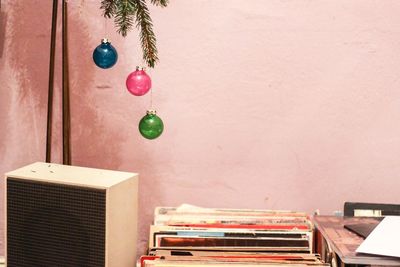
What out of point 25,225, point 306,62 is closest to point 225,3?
point 306,62

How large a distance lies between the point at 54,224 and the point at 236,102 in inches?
21.8

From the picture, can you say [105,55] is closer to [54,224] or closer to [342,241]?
[54,224]

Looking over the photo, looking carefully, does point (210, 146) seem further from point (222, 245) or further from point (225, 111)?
point (222, 245)

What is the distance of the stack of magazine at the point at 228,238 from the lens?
1.23 meters

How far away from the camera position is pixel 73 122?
4.96 ft

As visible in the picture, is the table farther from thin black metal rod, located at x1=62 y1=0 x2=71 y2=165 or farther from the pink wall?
thin black metal rod, located at x1=62 y1=0 x2=71 y2=165

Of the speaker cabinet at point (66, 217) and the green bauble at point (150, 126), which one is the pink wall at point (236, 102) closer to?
the green bauble at point (150, 126)

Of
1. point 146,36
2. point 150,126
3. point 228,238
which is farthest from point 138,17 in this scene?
point 228,238

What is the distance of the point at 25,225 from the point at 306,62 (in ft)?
2.42

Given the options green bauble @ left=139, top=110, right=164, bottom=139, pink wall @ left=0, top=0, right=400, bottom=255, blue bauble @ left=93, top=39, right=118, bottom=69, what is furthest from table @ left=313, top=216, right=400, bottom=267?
blue bauble @ left=93, top=39, right=118, bottom=69

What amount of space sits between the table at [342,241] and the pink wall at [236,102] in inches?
5.7

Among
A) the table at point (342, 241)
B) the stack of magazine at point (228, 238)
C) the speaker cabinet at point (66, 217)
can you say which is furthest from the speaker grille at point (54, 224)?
the table at point (342, 241)

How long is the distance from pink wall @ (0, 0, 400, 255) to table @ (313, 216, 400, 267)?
144mm

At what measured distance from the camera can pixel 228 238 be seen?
1.35m
